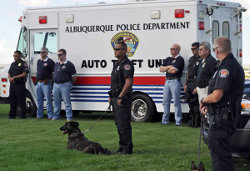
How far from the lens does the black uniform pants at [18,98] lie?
43.4 ft

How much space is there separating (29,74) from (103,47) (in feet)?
7.96

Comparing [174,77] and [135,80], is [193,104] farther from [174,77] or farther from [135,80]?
[135,80]

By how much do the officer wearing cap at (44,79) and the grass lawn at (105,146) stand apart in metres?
1.46

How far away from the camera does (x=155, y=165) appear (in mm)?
6613

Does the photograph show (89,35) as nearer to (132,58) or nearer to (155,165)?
(132,58)

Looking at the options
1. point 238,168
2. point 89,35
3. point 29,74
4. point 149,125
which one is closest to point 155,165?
point 238,168

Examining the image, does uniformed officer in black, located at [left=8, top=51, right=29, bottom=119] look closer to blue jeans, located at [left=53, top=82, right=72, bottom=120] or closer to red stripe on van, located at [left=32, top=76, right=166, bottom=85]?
blue jeans, located at [left=53, top=82, right=72, bottom=120]

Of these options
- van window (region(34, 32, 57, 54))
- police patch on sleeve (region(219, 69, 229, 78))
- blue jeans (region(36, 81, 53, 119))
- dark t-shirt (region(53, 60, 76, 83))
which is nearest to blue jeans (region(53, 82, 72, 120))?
dark t-shirt (region(53, 60, 76, 83))

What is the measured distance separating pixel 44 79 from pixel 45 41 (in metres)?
1.09

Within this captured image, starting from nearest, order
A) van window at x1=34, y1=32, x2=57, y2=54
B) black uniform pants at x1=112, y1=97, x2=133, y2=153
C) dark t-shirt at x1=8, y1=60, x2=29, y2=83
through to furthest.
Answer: black uniform pants at x1=112, y1=97, x2=133, y2=153 < dark t-shirt at x1=8, y1=60, x2=29, y2=83 < van window at x1=34, y1=32, x2=57, y2=54

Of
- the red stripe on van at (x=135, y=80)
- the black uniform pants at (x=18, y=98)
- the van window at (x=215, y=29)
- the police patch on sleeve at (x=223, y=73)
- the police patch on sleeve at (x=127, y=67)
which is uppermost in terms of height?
the van window at (x=215, y=29)

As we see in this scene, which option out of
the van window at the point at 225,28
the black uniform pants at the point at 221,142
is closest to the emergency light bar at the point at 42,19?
the van window at the point at 225,28

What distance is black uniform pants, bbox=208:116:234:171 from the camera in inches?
200

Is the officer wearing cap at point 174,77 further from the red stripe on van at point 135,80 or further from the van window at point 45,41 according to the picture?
the van window at point 45,41
